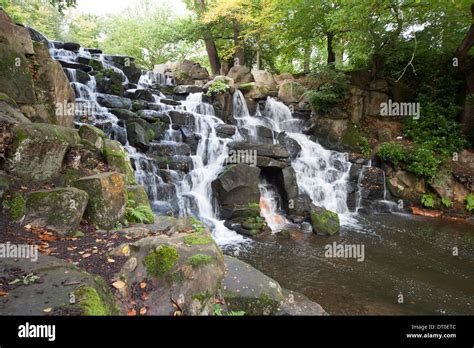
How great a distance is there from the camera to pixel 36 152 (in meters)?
4.39

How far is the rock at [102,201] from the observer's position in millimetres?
4379

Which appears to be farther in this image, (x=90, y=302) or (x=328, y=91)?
(x=328, y=91)

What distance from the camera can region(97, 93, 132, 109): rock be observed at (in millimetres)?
10695

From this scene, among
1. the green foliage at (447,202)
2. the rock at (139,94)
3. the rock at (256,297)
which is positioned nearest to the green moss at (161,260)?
the rock at (256,297)

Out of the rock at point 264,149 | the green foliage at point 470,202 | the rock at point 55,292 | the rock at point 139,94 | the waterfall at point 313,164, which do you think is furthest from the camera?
the rock at point 139,94

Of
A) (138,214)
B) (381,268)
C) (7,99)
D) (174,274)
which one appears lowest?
(381,268)

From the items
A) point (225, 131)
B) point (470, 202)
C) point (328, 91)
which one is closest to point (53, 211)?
point (225, 131)

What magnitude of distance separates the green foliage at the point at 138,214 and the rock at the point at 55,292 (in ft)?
5.87

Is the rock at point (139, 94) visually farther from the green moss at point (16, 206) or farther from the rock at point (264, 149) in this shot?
the green moss at point (16, 206)

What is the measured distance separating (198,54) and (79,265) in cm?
2548

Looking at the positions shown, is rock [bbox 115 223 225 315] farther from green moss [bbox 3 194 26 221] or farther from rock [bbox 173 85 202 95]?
rock [bbox 173 85 202 95]

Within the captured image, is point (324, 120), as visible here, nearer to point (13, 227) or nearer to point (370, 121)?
point (370, 121)

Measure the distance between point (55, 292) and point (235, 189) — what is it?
6665mm

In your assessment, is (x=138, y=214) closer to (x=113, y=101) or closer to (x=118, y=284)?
(x=118, y=284)
